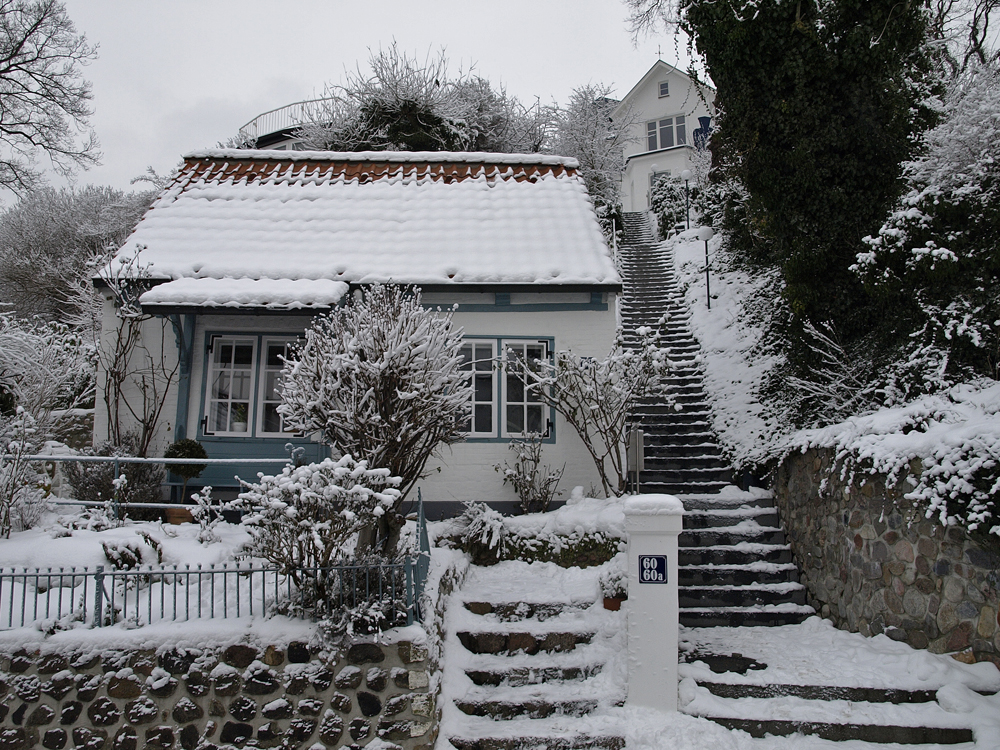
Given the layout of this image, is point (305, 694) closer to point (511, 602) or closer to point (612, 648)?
point (511, 602)

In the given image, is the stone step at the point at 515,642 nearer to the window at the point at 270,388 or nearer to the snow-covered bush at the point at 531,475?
the snow-covered bush at the point at 531,475

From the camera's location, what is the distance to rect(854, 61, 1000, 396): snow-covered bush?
6426 millimetres

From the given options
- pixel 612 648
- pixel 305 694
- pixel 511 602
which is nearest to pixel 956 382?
pixel 612 648

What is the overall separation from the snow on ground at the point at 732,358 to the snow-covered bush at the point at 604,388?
151 centimetres

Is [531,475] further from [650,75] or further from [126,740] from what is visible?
[650,75]

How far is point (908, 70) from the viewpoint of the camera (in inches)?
350

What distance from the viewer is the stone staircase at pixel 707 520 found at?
7.22m

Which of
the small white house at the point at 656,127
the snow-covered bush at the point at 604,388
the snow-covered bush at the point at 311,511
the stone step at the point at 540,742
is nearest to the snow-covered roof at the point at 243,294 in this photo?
the snow-covered bush at the point at 604,388

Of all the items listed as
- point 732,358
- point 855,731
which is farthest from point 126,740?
point 732,358

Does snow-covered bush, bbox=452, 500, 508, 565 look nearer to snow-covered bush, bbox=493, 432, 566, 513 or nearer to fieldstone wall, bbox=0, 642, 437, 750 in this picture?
snow-covered bush, bbox=493, 432, 566, 513

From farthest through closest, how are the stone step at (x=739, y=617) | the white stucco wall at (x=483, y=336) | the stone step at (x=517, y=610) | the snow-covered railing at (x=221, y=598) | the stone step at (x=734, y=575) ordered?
the white stucco wall at (x=483, y=336)
the stone step at (x=734, y=575)
the stone step at (x=739, y=617)
the stone step at (x=517, y=610)
the snow-covered railing at (x=221, y=598)

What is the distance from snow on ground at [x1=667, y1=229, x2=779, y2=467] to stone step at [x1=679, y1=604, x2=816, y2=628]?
2.15 metres

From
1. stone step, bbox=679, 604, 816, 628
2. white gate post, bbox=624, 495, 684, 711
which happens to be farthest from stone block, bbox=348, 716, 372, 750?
stone step, bbox=679, 604, 816, 628

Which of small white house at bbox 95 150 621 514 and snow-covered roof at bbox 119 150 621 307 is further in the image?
snow-covered roof at bbox 119 150 621 307
